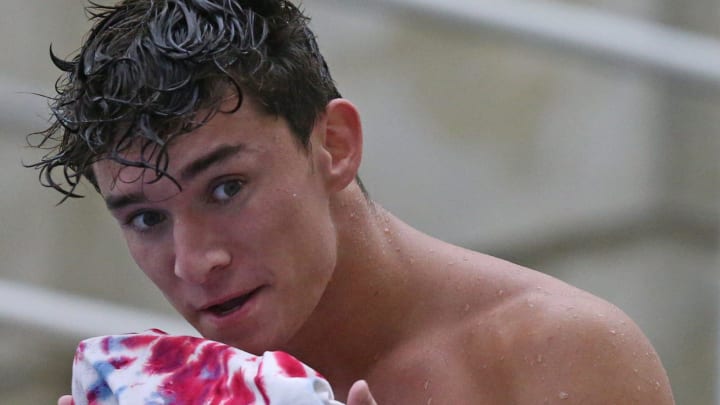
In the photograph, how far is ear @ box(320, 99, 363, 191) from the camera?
5.19 ft

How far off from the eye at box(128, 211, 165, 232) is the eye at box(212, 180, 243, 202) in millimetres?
66

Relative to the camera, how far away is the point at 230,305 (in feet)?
4.76

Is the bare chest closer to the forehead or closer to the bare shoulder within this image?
the bare shoulder

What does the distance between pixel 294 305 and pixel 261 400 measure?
10.4 inches

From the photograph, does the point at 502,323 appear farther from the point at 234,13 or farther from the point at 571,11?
the point at 571,11

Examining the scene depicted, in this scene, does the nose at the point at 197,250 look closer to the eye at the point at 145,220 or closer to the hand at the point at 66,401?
the eye at the point at 145,220

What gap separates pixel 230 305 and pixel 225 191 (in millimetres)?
125

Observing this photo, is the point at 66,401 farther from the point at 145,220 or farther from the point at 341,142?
the point at 341,142

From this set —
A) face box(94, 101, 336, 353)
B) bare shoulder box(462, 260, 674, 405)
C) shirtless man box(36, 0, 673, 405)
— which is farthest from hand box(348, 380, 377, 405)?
bare shoulder box(462, 260, 674, 405)

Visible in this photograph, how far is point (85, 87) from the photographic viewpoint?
58.7 inches

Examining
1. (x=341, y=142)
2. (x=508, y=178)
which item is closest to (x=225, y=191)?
(x=341, y=142)

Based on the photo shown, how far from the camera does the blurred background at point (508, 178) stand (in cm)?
400

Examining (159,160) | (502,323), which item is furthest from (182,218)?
(502,323)

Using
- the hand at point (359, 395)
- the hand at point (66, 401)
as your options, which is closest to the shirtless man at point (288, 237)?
the hand at point (359, 395)
